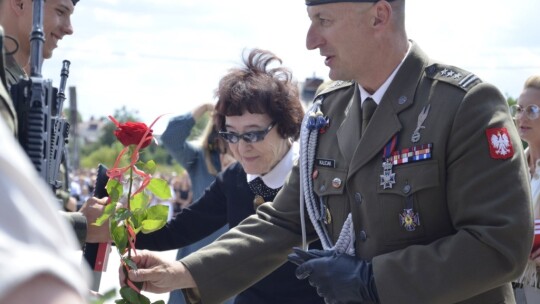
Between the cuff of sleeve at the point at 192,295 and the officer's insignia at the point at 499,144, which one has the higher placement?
the officer's insignia at the point at 499,144

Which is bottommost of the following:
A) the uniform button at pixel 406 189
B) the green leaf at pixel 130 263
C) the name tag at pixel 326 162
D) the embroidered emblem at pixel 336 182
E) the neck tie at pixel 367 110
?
the green leaf at pixel 130 263

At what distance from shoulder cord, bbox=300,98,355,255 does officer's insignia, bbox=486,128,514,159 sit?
56cm

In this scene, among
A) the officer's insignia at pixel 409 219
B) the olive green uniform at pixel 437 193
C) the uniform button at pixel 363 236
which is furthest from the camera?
the uniform button at pixel 363 236

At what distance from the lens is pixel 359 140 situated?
3012 mm

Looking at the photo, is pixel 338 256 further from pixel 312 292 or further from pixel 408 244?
pixel 312 292

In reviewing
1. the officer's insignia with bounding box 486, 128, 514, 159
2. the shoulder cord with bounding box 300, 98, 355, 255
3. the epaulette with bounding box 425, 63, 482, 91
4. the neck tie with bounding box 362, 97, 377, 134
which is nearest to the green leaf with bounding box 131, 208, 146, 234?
the shoulder cord with bounding box 300, 98, 355, 255

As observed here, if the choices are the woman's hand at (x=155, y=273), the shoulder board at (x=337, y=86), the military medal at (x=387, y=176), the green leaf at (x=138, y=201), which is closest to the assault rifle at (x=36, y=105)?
the green leaf at (x=138, y=201)

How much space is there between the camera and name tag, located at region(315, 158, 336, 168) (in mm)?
3111

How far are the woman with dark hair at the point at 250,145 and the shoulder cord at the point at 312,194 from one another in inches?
33.1

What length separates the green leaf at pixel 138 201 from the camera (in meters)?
2.99

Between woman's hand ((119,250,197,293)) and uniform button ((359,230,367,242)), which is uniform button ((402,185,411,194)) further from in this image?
woman's hand ((119,250,197,293))

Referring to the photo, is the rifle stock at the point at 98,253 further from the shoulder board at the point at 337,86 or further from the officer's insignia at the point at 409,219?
the officer's insignia at the point at 409,219

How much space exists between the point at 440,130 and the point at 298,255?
621 millimetres

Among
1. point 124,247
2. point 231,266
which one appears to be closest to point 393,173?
point 231,266
